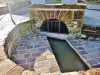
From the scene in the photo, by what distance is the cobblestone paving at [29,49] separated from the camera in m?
3.75

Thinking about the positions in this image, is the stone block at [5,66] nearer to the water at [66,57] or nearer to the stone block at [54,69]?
the stone block at [54,69]

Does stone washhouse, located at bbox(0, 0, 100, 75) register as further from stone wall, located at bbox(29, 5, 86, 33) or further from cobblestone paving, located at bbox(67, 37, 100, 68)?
cobblestone paving, located at bbox(67, 37, 100, 68)

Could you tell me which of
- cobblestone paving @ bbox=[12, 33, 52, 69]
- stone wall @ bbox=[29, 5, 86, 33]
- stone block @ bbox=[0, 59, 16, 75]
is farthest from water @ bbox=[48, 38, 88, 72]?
stone block @ bbox=[0, 59, 16, 75]

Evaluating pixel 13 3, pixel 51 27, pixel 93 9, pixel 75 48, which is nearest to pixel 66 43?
pixel 75 48

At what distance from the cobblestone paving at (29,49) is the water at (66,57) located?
1.38 ft

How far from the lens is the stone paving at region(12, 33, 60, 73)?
349cm

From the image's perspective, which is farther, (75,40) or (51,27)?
(51,27)

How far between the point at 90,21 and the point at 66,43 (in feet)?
4.98

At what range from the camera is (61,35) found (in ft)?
17.4

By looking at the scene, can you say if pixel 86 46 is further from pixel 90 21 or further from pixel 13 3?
pixel 13 3

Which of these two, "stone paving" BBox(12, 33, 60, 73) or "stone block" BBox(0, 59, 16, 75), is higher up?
"stone block" BBox(0, 59, 16, 75)

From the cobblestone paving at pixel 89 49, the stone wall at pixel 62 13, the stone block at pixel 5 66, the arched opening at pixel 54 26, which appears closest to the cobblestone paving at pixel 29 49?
the arched opening at pixel 54 26

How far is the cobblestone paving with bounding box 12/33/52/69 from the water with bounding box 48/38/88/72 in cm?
42

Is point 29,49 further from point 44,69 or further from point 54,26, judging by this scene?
point 54,26
